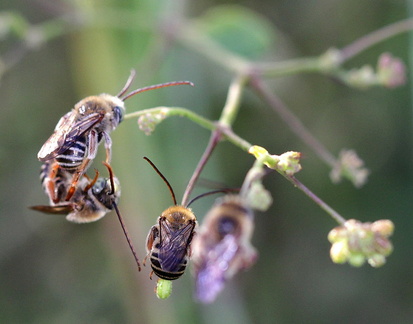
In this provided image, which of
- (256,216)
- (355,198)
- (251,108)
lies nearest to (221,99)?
(251,108)

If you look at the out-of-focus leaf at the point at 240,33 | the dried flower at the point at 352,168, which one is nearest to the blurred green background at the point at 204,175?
the out-of-focus leaf at the point at 240,33

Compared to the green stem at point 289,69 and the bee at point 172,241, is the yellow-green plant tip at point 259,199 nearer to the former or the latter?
the bee at point 172,241

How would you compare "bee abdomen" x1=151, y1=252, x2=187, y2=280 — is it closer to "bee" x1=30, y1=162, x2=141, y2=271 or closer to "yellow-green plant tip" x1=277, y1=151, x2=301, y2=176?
"bee" x1=30, y1=162, x2=141, y2=271

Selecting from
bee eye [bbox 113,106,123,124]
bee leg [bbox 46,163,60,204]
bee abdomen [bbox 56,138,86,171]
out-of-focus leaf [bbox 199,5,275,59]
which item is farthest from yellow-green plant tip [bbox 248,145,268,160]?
out-of-focus leaf [bbox 199,5,275,59]

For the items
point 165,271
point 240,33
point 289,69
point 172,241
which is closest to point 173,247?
point 172,241

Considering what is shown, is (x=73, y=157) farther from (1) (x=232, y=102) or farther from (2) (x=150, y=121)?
(1) (x=232, y=102)

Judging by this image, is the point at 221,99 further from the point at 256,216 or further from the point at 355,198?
the point at 355,198
